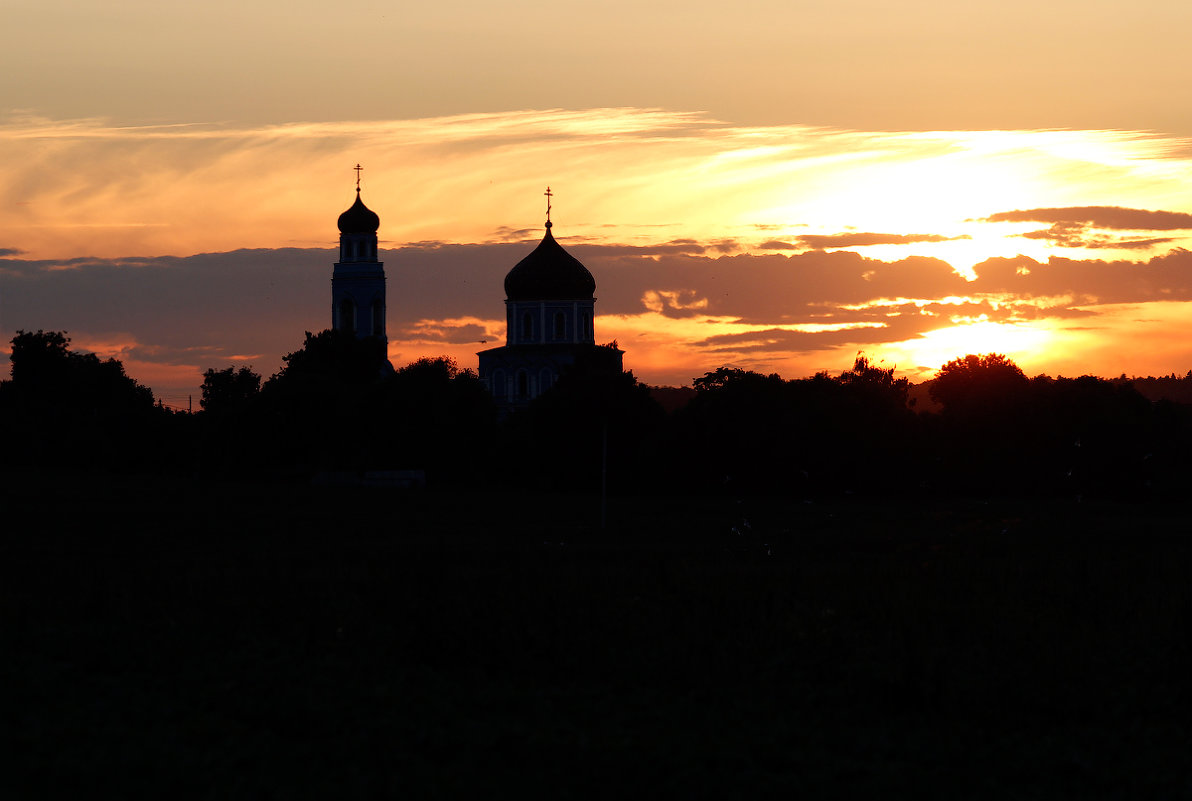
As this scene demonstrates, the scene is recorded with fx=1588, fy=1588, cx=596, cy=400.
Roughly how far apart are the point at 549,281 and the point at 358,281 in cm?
2046

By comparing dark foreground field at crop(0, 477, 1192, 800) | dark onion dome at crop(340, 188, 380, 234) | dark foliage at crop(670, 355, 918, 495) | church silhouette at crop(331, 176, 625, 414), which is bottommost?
dark foreground field at crop(0, 477, 1192, 800)

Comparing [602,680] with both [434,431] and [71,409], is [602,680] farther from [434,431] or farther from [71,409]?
[71,409]

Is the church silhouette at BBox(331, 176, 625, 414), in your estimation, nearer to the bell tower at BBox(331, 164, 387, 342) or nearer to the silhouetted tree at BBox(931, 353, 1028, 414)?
the bell tower at BBox(331, 164, 387, 342)

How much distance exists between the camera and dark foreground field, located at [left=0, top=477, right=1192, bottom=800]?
16141 mm

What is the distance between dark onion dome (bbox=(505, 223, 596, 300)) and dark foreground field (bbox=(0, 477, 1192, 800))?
104 meters

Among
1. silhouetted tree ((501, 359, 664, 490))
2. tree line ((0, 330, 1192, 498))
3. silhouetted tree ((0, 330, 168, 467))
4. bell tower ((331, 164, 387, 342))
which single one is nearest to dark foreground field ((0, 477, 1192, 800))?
tree line ((0, 330, 1192, 498))

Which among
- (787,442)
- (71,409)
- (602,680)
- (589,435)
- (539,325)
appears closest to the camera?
(602,680)

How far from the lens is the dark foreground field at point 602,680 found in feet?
53.0

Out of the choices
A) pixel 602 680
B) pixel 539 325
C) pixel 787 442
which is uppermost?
pixel 539 325

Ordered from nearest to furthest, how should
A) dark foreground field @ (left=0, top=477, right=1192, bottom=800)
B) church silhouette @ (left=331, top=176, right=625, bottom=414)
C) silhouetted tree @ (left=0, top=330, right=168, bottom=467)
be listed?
dark foreground field @ (left=0, top=477, right=1192, bottom=800) < silhouetted tree @ (left=0, top=330, right=168, bottom=467) < church silhouette @ (left=331, top=176, right=625, bottom=414)

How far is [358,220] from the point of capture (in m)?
150

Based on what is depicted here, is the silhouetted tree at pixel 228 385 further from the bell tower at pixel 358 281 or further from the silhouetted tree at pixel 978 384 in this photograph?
the silhouetted tree at pixel 978 384

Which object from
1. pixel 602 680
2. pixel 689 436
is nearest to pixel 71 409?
pixel 689 436

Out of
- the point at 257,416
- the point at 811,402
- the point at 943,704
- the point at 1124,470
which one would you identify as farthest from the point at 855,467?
the point at 943,704
